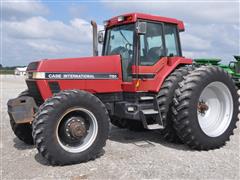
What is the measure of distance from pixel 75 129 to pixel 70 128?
0.28 feet

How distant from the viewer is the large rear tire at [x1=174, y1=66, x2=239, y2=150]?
6484mm

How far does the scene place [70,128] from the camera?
591 centimetres

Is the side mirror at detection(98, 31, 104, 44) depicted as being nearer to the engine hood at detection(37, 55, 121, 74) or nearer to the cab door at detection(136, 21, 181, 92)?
the engine hood at detection(37, 55, 121, 74)

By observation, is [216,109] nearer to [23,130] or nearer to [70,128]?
[70,128]

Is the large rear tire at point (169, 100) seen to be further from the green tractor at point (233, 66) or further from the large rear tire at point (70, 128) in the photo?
the green tractor at point (233, 66)

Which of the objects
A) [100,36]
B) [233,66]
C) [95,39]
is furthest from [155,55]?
[233,66]

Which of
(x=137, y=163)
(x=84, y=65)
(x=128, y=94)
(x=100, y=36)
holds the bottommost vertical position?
(x=137, y=163)

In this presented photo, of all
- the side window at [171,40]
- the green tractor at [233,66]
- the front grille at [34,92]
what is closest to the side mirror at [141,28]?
the side window at [171,40]

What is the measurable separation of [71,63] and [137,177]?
2496mm

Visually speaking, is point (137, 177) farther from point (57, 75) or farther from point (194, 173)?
point (57, 75)

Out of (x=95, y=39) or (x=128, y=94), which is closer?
(x=128, y=94)

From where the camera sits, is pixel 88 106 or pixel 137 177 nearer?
pixel 137 177

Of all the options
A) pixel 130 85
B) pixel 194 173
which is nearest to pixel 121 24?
pixel 130 85

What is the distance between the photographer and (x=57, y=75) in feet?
21.0
